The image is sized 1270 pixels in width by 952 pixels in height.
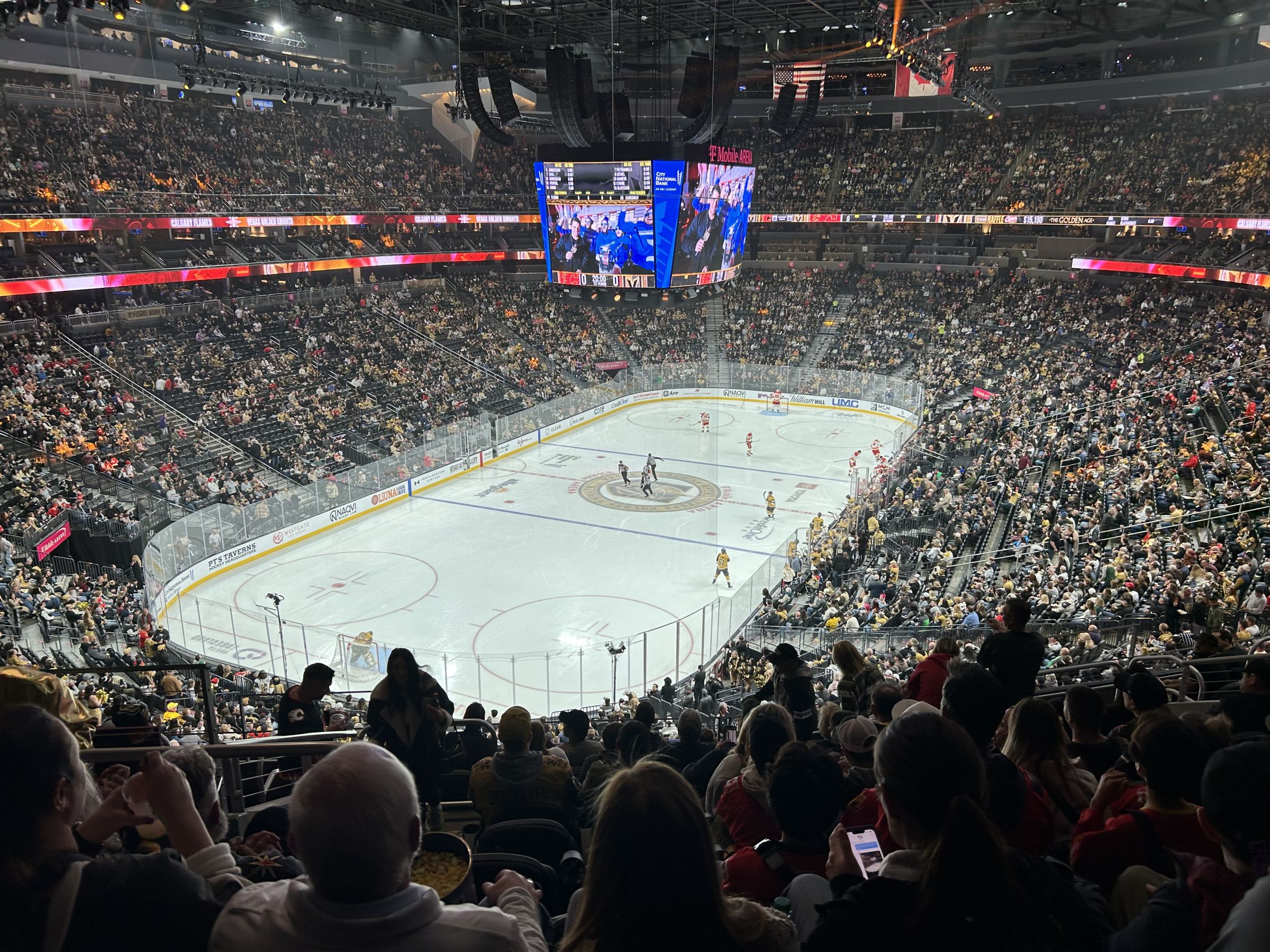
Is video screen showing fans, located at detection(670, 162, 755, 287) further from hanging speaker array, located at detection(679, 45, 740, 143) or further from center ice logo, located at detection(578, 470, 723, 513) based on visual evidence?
center ice logo, located at detection(578, 470, 723, 513)

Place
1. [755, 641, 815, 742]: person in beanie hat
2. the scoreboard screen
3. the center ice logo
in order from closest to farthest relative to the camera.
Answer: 1. [755, 641, 815, 742]: person in beanie hat
2. the scoreboard screen
3. the center ice logo

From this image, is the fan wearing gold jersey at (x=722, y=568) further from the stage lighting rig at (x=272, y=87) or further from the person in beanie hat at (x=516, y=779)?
the stage lighting rig at (x=272, y=87)

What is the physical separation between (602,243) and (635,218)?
3.95 ft

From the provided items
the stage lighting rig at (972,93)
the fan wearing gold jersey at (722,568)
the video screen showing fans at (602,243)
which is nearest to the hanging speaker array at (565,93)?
the video screen showing fans at (602,243)

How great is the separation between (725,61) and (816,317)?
28.0m

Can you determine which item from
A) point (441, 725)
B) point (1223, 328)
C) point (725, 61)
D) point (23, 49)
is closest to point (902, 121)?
point (1223, 328)

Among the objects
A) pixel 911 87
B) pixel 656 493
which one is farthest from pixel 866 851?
pixel 911 87

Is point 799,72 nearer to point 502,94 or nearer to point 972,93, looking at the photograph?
point 972,93

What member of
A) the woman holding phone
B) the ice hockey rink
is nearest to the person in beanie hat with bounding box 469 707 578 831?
the woman holding phone

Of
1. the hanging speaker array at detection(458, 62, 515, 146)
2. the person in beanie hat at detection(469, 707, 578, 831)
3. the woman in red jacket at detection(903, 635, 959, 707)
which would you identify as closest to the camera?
the person in beanie hat at detection(469, 707, 578, 831)

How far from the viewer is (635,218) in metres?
21.8

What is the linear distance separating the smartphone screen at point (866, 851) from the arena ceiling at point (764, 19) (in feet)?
76.3

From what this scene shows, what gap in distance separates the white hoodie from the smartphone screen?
104 centimetres

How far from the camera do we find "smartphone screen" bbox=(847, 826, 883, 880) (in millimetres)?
2436
